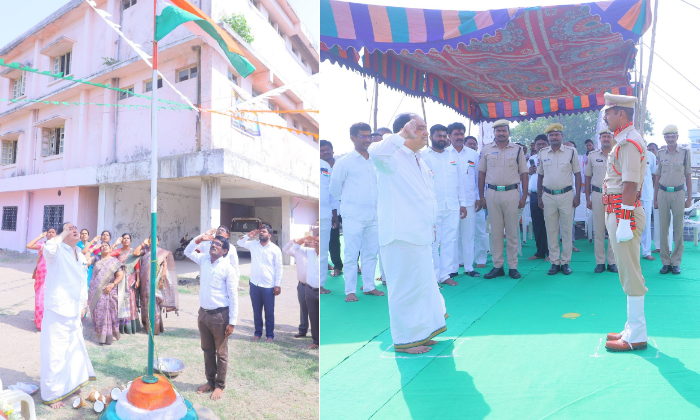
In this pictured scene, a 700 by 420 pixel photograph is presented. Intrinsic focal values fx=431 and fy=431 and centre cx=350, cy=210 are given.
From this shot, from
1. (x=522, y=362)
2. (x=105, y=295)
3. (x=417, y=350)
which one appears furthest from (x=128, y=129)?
(x=522, y=362)

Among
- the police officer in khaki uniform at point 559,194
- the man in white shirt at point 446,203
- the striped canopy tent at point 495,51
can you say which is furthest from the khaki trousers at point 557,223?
the striped canopy tent at point 495,51

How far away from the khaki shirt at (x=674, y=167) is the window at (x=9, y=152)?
6600 millimetres

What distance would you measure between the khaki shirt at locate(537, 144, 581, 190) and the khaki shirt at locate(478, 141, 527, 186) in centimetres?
40

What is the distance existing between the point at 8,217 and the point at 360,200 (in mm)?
3251

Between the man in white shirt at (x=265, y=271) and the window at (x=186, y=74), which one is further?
the man in white shirt at (x=265, y=271)

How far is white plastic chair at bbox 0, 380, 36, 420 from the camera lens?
264cm

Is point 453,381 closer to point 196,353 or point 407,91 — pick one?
point 196,353

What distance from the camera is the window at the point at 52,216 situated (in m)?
3.91

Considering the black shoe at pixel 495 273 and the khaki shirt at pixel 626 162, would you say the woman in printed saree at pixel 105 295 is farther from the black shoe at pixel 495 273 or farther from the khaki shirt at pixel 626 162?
the khaki shirt at pixel 626 162

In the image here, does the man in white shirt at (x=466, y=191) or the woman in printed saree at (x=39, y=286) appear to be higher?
the man in white shirt at (x=466, y=191)

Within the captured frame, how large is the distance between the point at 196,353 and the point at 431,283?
313 cm

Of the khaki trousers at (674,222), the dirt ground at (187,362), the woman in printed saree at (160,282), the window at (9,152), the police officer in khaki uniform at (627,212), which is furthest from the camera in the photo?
the woman in printed saree at (160,282)

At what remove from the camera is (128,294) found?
5.24 meters

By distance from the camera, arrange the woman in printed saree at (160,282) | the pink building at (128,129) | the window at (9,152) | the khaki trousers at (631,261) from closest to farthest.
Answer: the khaki trousers at (631,261)
the window at (9,152)
the pink building at (128,129)
the woman in printed saree at (160,282)
